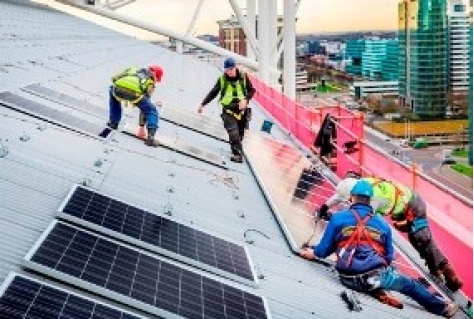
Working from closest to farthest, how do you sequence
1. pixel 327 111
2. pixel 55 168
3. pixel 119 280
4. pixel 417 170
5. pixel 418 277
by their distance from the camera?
pixel 119 280, pixel 55 168, pixel 418 277, pixel 417 170, pixel 327 111

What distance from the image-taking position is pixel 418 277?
9.98 meters

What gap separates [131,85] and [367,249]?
568cm

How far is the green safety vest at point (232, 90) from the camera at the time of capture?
537 inches

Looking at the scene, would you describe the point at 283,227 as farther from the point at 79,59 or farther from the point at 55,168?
the point at 79,59

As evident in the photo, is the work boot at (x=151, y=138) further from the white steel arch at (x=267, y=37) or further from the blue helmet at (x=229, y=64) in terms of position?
the white steel arch at (x=267, y=37)

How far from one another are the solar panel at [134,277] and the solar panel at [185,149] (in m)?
5.59

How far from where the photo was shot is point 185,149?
13.1m

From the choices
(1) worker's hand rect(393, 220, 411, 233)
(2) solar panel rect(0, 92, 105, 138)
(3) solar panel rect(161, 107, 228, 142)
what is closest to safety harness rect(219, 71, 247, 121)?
(3) solar panel rect(161, 107, 228, 142)

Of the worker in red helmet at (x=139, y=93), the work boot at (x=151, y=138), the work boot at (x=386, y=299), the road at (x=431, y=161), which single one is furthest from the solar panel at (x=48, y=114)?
the road at (x=431, y=161)

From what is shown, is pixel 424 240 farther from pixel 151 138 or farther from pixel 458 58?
pixel 458 58

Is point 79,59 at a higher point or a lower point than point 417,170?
higher

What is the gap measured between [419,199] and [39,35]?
1643cm

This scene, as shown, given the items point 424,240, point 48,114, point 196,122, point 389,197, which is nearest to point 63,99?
point 48,114

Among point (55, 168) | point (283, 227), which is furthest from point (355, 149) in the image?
point (55, 168)
